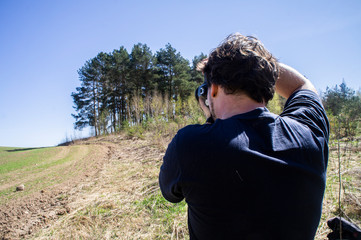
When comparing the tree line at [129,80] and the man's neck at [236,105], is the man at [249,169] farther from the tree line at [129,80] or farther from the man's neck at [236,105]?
the tree line at [129,80]

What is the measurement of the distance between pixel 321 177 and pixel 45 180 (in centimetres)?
644

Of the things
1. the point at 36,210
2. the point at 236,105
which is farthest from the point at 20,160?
the point at 236,105

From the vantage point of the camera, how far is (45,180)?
524cm

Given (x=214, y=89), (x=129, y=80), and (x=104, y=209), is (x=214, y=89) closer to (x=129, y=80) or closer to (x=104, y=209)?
(x=104, y=209)

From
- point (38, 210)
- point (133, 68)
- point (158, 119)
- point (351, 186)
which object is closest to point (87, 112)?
point (133, 68)

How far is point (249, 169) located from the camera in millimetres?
662

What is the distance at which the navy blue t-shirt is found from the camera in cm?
67

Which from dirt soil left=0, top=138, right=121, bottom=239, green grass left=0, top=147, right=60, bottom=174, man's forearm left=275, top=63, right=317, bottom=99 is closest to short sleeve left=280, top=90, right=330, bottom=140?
man's forearm left=275, top=63, right=317, bottom=99

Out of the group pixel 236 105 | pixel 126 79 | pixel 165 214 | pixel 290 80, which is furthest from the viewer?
pixel 126 79

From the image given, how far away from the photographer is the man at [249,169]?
0.67 metres

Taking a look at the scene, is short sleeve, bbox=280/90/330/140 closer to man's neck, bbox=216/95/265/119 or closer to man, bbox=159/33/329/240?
man, bbox=159/33/329/240

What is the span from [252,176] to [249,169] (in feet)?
0.09

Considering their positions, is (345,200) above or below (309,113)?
below

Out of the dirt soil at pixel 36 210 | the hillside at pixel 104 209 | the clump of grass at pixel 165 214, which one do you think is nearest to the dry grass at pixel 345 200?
the hillside at pixel 104 209
